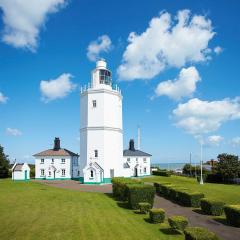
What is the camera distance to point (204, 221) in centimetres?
1894

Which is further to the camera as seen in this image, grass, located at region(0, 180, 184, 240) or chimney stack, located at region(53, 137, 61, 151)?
chimney stack, located at region(53, 137, 61, 151)

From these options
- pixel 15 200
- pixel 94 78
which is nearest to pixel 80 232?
pixel 15 200

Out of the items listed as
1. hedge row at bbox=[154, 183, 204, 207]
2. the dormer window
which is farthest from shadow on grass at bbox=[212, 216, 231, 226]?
the dormer window

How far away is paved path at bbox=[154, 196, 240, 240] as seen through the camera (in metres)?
15.7

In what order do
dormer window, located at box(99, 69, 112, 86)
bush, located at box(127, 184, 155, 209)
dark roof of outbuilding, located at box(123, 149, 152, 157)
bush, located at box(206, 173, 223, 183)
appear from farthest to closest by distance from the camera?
dark roof of outbuilding, located at box(123, 149, 152, 157) < bush, located at box(206, 173, 223, 183) < dormer window, located at box(99, 69, 112, 86) < bush, located at box(127, 184, 155, 209)

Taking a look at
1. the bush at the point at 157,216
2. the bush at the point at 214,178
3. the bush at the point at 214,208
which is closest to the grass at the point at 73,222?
the bush at the point at 157,216

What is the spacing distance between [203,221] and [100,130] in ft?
101

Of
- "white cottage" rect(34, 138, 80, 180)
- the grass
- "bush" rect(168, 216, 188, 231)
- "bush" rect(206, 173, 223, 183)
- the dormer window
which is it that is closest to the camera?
the grass

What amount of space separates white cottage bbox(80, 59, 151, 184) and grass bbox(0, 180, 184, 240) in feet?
71.5

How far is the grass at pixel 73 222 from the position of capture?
50.5 ft

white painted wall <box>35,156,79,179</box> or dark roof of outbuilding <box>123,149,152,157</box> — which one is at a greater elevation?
dark roof of outbuilding <box>123,149,152,157</box>

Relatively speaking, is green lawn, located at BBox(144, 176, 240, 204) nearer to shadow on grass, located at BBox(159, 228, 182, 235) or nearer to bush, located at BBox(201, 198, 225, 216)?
bush, located at BBox(201, 198, 225, 216)

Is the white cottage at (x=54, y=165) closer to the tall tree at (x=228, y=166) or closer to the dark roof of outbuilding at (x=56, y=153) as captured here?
the dark roof of outbuilding at (x=56, y=153)

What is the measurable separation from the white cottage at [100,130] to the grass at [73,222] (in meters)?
21.8
